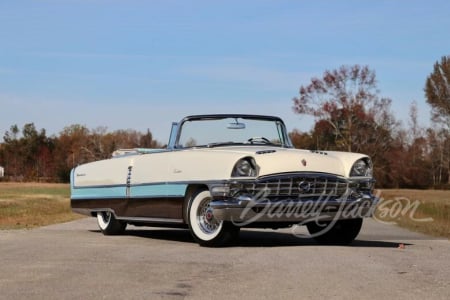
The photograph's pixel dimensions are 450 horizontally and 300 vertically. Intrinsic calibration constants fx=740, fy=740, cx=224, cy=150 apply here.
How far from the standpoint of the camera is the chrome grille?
855cm

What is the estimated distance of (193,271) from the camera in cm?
655

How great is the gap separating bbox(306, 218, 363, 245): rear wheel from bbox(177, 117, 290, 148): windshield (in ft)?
4.56

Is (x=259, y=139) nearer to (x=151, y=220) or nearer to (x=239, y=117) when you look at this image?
(x=239, y=117)

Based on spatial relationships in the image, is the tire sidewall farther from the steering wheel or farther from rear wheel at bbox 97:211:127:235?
rear wheel at bbox 97:211:127:235

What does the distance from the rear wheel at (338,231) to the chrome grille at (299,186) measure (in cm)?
77

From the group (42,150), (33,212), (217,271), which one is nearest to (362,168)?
(217,271)

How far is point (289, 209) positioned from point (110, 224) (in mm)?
3775

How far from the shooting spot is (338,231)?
388 inches

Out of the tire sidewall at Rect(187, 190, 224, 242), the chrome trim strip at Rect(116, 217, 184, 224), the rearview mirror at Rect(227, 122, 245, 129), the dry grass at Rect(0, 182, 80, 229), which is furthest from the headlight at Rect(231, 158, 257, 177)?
the dry grass at Rect(0, 182, 80, 229)

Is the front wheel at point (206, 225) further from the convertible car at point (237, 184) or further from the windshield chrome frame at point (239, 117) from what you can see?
the windshield chrome frame at point (239, 117)

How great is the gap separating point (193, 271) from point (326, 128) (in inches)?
2199

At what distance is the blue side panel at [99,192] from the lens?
1073 centimetres

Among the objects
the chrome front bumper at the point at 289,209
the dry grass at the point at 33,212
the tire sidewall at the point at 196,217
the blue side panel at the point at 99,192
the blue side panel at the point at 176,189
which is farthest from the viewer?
the dry grass at the point at 33,212

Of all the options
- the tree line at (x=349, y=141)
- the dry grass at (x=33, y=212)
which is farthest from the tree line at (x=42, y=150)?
the dry grass at (x=33, y=212)
